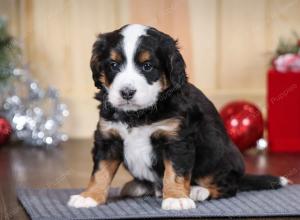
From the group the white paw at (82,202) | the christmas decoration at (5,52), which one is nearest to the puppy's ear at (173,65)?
the white paw at (82,202)

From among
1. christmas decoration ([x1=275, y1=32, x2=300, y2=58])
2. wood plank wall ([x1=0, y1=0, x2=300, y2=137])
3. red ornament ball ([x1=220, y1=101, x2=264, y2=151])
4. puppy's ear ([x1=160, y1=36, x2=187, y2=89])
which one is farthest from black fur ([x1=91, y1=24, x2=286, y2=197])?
wood plank wall ([x1=0, y1=0, x2=300, y2=137])

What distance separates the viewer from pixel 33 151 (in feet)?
13.2

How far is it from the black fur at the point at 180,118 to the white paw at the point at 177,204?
9 cm

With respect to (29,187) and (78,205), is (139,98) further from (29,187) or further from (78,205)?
(29,187)

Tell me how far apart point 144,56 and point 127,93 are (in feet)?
0.48

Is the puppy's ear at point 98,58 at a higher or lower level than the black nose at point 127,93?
higher

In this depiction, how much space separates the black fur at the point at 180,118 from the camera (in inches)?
99.1

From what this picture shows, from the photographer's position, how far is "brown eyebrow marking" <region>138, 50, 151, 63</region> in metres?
2.46

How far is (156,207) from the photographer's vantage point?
2596 mm

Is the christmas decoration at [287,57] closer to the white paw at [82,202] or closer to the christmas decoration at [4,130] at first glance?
the christmas decoration at [4,130]

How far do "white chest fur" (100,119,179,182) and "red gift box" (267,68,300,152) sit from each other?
1564 millimetres

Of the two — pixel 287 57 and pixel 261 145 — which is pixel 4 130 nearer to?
pixel 261 145

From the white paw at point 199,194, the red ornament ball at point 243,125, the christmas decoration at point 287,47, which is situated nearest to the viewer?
the white paw at point 199,194

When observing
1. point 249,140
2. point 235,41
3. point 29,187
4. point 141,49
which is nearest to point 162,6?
point 235,41
